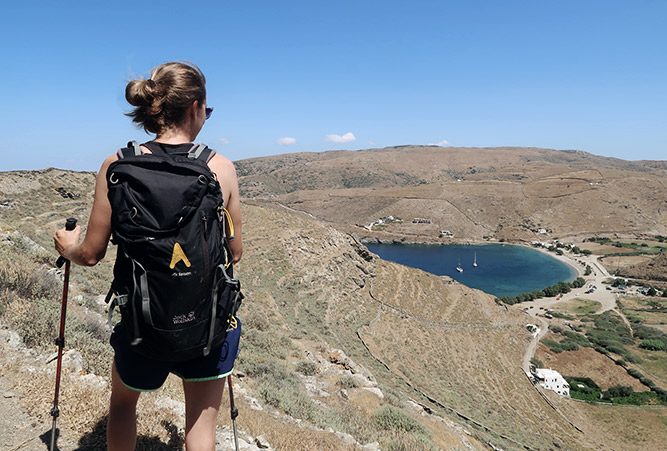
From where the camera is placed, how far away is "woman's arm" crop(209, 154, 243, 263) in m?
2.26

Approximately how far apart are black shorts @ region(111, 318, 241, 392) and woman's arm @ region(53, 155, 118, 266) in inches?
16.1

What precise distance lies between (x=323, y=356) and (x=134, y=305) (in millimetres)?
14997

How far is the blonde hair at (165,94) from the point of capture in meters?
2.21

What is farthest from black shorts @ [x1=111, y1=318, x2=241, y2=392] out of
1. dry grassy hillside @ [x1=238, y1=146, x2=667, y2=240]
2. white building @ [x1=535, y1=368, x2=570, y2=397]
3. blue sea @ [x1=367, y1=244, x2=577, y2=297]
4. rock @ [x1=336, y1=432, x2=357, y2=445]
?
dry grassy hillside @ [x1=238, y1=146, x2=667, y2=240]

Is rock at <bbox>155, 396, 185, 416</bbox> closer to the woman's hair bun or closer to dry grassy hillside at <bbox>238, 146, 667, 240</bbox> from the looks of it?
the woman's hair bun

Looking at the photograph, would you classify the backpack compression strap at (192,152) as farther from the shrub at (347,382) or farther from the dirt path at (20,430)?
the shrub at (347,382)

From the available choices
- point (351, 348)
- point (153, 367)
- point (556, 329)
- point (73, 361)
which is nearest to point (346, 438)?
point (73, 361)

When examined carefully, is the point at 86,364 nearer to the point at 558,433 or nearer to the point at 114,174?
the point at 114,174

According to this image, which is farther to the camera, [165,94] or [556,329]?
[556,329]

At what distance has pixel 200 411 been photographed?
2412 mm

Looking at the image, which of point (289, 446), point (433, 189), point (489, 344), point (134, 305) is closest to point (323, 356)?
point (289, 446)

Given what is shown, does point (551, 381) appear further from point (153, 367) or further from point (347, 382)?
point (153, 367)

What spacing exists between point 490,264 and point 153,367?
101 meters

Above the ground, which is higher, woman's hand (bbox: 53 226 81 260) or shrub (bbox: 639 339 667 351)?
woman's hand (bbox: 53 226 81 260)
